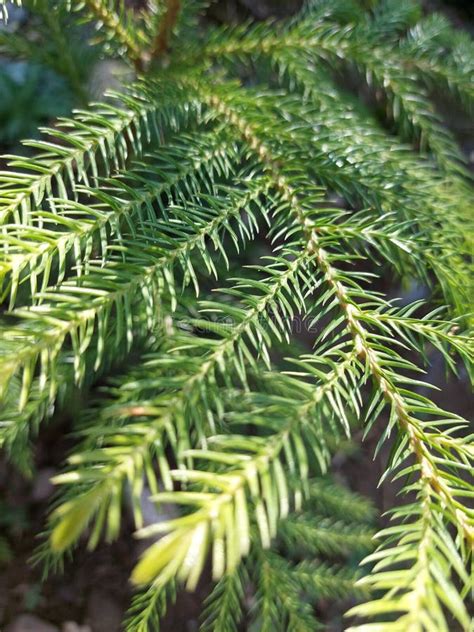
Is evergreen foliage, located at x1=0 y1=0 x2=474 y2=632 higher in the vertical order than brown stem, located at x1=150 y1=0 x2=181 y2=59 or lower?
lower

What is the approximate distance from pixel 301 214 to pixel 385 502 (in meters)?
1.17

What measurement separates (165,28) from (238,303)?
0.52 meters

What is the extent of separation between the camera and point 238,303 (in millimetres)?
915

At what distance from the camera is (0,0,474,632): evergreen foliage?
1.42ft

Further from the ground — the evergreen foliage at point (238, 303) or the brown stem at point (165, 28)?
the brown stem at point (165, 28)

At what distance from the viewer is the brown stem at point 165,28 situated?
34.9 inches

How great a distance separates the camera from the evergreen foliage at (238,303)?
17.0 inches

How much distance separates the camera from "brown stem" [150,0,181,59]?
34.9 inches

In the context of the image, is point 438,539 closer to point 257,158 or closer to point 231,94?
point 257,158

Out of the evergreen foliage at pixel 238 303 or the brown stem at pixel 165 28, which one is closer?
the evergreen foliage at pixel 238 303

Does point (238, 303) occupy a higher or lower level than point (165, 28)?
lower

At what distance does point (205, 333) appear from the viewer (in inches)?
36.6

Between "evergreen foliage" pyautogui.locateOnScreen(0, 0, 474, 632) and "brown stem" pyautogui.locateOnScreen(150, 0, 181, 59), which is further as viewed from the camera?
"brown stem" pyautogui.locateOnScreen(150, 0, 181, 59)

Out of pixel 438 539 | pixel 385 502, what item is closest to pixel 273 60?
pixel 438 539
